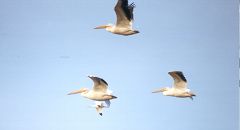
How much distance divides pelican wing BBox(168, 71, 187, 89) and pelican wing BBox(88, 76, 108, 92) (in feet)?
8.44

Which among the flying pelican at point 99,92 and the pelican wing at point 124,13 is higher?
the pelican wing at point 124,13

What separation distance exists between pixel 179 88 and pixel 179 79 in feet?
2.34

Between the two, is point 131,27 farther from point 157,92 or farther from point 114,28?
point 157,92

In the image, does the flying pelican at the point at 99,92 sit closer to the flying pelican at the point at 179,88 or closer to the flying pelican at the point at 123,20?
the flying pelican at the point at 123,20

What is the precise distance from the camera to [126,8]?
25547 mm

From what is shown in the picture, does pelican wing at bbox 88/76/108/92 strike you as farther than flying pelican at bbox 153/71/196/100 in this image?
No

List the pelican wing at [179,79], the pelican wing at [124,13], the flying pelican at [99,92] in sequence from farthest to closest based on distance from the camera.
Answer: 1. the pelican wing at [179,79]
2. the flying pelican at [99,92]
3. the pelican wing at [124,13]

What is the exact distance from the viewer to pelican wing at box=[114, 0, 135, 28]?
83.3 ft

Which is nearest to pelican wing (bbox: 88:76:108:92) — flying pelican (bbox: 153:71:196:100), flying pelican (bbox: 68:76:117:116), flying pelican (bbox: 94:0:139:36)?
flying pelican (bbox: 68:76:117:116)

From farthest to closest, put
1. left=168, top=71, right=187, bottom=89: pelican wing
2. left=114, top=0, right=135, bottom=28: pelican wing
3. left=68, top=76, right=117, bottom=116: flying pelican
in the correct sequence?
left=168, top=71, right=187, bottom=89: pelican wing
left=68, top=76, right=117, bottom=116: flying pelican
left=114, top=0, right=135, bottom=28: pelican wing

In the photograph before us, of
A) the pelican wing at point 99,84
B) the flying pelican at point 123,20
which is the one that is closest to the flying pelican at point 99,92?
the pelican wing at point 99,84

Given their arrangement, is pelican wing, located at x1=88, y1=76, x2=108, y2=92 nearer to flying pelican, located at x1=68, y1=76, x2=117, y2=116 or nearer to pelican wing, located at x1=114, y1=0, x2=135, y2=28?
flying pelican, located at x1=68, y1=76, x2=117, y2=116

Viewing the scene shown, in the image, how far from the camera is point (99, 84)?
2645 cm

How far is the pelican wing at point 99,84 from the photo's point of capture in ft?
85.0
